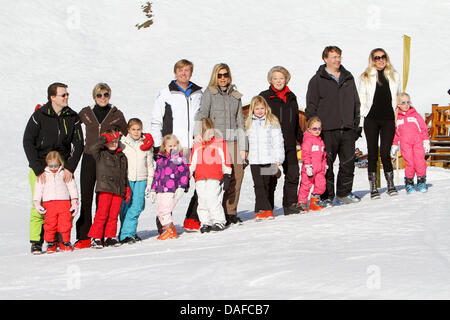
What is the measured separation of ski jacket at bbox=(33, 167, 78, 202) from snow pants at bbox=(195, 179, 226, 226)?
1332mm

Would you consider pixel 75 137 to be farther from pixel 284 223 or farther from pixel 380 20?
pixel 380 20

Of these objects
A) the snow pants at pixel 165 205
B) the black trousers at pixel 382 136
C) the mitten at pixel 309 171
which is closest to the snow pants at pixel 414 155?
the black trousers at pixel 382 136

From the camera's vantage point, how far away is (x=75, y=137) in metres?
6.11

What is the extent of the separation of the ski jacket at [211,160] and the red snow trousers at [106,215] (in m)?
0.90

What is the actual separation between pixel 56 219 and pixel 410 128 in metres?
4.41

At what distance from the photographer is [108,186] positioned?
604 cm

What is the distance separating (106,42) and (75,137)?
32.3 metres

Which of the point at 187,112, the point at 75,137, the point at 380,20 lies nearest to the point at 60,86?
the point at 75,137

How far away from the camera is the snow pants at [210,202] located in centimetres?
637

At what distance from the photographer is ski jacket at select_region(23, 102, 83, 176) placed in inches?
232

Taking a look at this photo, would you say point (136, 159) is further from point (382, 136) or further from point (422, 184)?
point (422, 184)

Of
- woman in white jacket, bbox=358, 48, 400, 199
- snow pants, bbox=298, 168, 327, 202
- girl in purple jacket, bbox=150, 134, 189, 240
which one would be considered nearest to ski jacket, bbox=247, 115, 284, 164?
snow pants, bbox=298, 168, 327, 202

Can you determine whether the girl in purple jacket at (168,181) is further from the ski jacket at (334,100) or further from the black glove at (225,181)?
the ski jacket at (334,100)

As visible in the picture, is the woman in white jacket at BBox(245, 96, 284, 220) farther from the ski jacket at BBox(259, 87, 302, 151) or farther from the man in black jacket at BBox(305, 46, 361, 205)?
the man in black jacket at BBox(305, 46, 361, 205)
